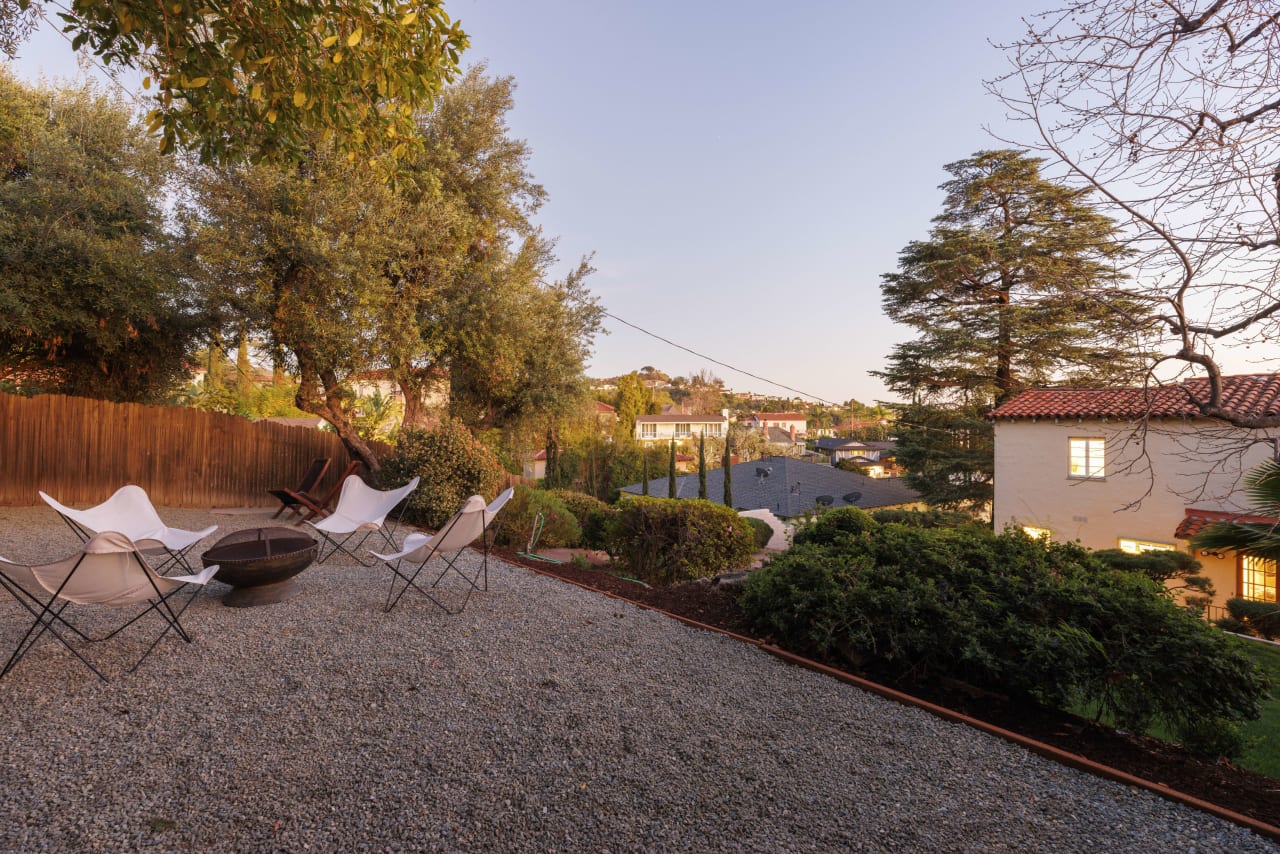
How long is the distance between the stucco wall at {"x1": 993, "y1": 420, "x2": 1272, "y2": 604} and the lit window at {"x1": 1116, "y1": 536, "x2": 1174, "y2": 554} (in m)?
0.11

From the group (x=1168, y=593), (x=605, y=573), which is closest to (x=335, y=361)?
(x=605, y=573)

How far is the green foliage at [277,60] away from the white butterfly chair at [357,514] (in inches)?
126

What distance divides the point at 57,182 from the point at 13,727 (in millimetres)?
10167

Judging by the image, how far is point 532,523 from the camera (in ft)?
26.4

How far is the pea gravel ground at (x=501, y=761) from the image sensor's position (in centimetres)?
188

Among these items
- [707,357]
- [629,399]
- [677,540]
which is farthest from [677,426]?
[677,540]

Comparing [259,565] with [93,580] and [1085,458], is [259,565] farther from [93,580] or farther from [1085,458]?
[1085,458]

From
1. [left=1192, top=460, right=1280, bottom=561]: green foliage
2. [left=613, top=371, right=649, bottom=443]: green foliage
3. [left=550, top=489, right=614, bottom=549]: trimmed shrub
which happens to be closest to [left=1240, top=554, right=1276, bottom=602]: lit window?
[left=1192, top=460, right=1280, bottom=561]: green foliage

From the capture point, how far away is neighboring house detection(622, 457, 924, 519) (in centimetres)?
2155

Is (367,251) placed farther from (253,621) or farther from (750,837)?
(750,837)

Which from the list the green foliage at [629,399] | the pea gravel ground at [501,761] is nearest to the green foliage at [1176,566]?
the pea gravel ground at [501,761]

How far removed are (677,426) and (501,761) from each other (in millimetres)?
46240

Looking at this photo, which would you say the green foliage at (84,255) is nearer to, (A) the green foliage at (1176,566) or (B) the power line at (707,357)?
(B) the power line at (707,357)

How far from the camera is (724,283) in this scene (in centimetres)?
1836
